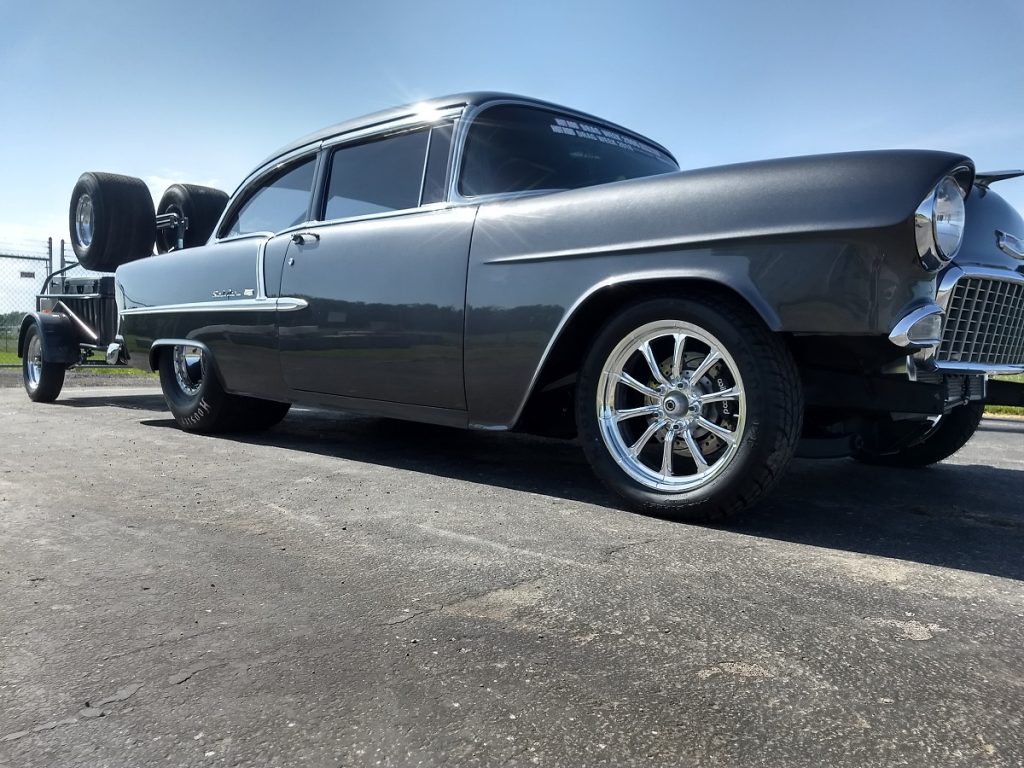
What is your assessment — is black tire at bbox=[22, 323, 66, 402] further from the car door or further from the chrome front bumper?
the chrome front bumper

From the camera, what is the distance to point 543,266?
9.65 ft

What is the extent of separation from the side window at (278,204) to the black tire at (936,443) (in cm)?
326

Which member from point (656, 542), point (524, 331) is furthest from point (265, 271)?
point (656, 542)

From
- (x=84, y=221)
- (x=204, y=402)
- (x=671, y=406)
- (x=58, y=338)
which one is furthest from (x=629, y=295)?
(x=58, y=338)

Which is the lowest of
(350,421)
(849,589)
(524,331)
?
(350,421)

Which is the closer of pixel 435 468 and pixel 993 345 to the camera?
pixel 993 345

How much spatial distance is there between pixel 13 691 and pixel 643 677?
3.96 ft

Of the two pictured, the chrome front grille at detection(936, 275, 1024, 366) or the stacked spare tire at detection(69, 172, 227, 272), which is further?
the stacked spare tire at detection(69, 172, 227, 272)

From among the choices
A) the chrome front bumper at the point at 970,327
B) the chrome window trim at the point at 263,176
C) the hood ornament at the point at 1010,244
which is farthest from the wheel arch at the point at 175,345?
the hood ornament at the point at 1010,244

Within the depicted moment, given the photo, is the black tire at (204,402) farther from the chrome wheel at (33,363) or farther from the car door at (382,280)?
the chrome wheel at (33,363)

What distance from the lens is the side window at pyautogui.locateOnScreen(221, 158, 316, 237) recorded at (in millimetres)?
4297

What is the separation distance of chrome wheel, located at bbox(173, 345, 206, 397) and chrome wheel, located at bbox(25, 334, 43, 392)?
8.81 ft

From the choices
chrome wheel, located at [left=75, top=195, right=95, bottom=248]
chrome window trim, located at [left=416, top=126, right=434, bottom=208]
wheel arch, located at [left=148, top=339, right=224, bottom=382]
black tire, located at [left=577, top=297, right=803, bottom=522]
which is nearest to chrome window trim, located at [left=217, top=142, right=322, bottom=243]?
wheel arch, located at [left=148, top=339, right=224, bottom=382]

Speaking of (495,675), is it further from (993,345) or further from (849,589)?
(993,345)
